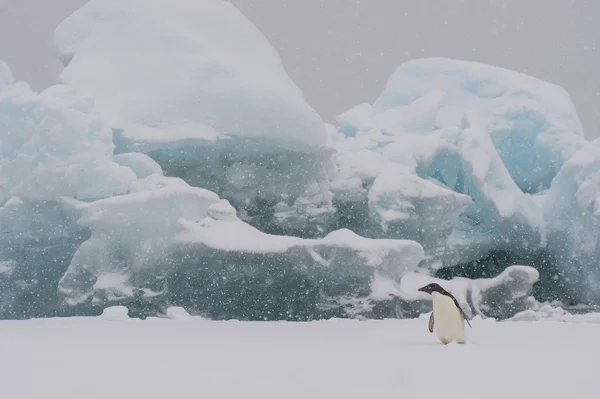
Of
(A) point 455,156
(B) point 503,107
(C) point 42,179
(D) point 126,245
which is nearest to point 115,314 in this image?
(D) point 126,245

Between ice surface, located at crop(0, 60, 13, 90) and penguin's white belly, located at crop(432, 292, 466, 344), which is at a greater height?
penguin's white belly, located at crop(432, 292, 466, 344)

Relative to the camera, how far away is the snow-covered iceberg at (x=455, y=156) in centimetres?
789

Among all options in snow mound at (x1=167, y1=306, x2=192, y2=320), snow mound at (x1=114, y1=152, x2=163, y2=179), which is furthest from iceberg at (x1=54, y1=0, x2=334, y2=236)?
snow mound at (x1=167, y1=306, x2=192, y2=320)

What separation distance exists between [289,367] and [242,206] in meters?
5.80

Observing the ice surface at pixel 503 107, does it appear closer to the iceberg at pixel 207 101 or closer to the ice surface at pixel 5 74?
the iceberg at pixel 207 101

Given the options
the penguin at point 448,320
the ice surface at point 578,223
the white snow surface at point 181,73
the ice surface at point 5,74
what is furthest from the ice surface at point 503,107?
the penguin at point 448,320

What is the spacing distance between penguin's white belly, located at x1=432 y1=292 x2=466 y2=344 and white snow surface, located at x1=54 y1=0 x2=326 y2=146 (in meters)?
4.40

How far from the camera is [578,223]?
8.52 metres

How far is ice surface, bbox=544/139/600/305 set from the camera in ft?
27.1

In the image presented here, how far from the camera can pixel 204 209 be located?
21.4 ft

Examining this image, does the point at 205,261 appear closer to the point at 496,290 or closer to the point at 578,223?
the point at 496,290

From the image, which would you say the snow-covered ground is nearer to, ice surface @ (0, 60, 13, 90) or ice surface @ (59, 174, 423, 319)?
ice surface @ (59, 174, 423, 319)

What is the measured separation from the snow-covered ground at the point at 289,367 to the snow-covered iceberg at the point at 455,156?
4372 mm

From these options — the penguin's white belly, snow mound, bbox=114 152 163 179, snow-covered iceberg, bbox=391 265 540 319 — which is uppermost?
the penguin's white belly
